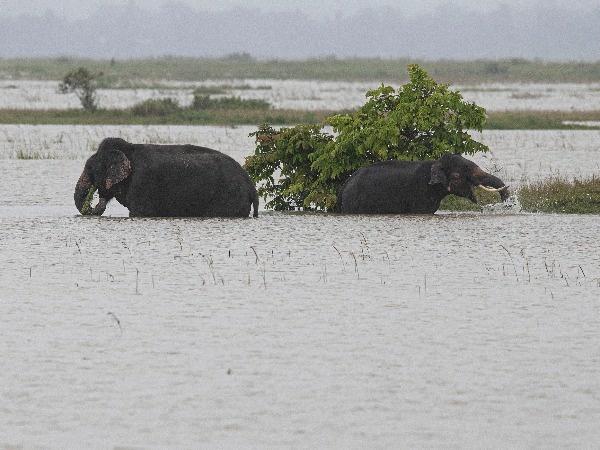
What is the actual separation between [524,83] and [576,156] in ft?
195

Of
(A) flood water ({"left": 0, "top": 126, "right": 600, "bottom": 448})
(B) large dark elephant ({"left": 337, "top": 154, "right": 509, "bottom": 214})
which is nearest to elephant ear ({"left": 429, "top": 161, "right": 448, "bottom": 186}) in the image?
(B) large dark elephant ({"left": 337, "top": 154, "right": 509, "bottom": 214})

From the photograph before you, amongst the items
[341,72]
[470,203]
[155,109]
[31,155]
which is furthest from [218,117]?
[341,72]

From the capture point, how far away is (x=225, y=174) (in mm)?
16703

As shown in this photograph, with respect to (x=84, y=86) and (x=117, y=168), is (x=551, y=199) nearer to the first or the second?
(x=117, y=168)

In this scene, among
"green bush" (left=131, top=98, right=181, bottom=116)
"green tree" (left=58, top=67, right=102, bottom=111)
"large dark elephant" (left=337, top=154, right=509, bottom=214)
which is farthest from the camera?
"green tree" (left=58, top=67, right=102, bottom=111)

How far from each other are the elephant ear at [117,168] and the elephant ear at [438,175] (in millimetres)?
3529

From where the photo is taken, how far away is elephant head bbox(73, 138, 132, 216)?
54.2 feet

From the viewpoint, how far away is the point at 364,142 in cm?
1834

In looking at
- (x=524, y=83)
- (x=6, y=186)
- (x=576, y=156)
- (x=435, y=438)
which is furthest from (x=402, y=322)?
(x=524, y=83)

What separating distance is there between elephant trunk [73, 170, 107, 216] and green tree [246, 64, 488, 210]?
2547 millimetres

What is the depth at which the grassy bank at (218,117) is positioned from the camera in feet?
130

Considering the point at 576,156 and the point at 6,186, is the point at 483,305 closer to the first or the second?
the point at 6,186

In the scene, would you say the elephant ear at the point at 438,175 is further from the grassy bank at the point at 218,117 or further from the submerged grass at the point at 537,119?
the grassy bank at the point at 218,117

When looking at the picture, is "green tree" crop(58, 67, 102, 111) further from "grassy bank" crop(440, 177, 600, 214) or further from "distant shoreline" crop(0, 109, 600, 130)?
"grassy bank" crop(440, 177, 600, 214)
